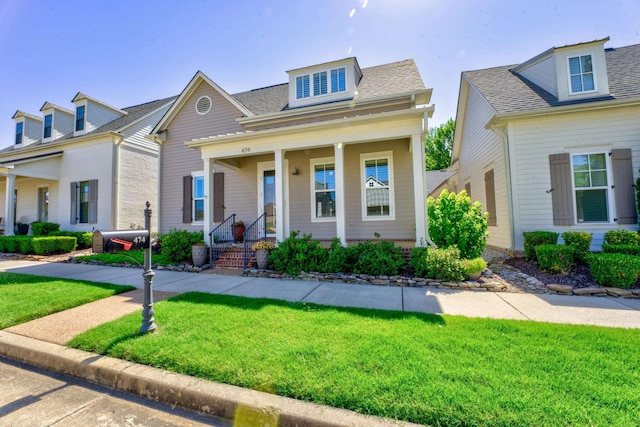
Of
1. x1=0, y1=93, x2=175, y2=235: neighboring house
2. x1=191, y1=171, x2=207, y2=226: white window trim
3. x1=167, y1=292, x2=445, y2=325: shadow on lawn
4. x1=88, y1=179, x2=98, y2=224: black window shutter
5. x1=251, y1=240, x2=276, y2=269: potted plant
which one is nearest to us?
x1=167, y1=292, x2=445, y2=325: shadow on lawn

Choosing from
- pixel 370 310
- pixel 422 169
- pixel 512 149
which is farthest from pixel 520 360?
pixel 512 149

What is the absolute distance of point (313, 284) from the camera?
233 inches

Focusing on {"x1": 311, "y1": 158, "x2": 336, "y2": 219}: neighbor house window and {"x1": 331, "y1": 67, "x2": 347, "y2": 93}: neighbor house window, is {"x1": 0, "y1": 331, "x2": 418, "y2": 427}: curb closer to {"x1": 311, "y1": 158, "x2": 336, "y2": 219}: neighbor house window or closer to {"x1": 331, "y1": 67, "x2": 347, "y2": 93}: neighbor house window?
{"x1": 311, "y1": 158, "x2": 336, "y2": 219}: neighbor house window

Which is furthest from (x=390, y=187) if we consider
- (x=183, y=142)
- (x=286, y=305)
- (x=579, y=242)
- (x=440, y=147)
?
(x=440, y=147)

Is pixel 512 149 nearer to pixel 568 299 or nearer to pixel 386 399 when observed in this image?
pixel 568 299

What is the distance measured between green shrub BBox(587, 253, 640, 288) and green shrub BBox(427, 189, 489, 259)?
1992 mm

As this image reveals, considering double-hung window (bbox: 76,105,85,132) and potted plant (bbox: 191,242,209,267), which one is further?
double-hung window (bbox: 76,105,85,132)

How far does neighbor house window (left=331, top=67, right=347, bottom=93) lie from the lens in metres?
9.87

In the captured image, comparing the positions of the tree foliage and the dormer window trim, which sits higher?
the tree foliage

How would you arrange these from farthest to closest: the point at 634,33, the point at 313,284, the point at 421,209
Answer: the point at 634,33 → the point at 421,209 → the point at 313,284

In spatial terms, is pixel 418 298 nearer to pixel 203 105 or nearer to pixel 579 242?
pixel 579 242

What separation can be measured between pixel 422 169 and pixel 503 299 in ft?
10.7

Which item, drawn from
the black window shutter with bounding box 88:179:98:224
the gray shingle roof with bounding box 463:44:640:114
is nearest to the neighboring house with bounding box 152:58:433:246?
the gray shingle roof with bounding box 463:44:640:114

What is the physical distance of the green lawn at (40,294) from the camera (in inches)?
160
